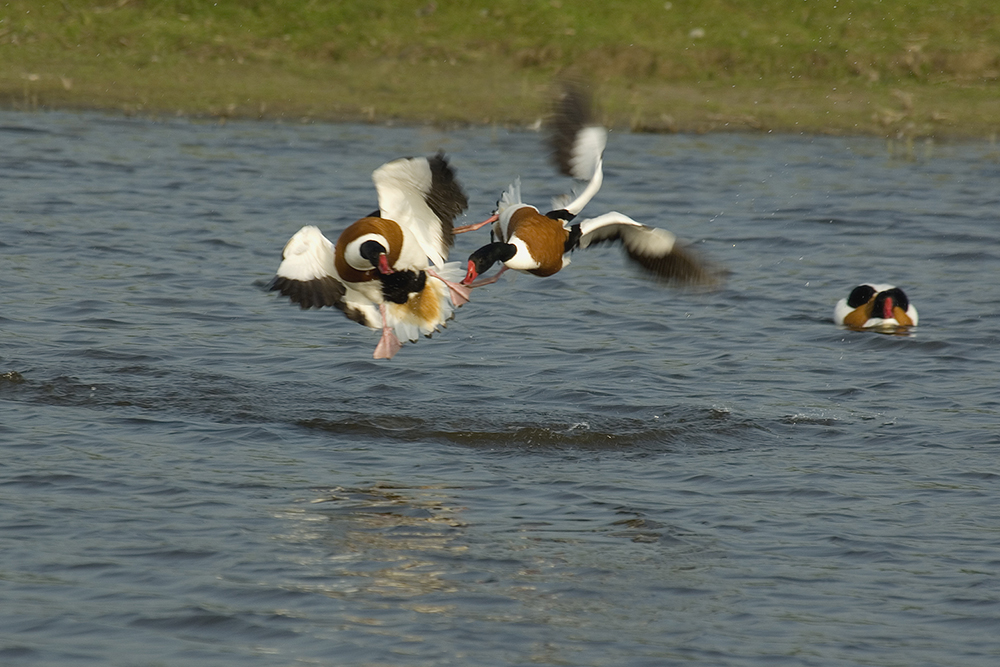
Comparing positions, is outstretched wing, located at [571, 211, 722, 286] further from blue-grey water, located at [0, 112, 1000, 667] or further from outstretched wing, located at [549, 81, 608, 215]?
blue-grey water, located at [0, 112, 1000, 667]

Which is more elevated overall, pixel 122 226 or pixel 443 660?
pixel 122 226

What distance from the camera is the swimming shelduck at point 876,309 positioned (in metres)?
9.47

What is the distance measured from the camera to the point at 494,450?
7.06 meters

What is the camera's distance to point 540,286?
35.8 ft

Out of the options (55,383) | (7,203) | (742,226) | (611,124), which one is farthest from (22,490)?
(611,124)

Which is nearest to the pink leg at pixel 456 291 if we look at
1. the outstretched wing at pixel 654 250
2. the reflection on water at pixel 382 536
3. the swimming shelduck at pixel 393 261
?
the swimming shelduck at pixel 393 261

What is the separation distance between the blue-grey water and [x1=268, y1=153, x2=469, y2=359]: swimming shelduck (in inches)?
21.9

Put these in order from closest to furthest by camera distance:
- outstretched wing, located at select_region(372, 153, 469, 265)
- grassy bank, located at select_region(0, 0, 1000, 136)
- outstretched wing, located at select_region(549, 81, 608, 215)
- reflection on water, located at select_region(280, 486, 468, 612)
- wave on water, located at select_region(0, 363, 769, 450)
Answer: reflection on water, located at select_region(280, 486, 468, 612) → outstretched wing, located at select_region(372, 153, 469, 265) → wave on water, located at select_region(0, 363, 769, 450) → outstretched wing, located at select_region(549, 81, 608, 215) → grassy bank, located at select_region(0, 0, 1000, 136)

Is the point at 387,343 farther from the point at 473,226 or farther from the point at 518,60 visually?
the point at 518,60

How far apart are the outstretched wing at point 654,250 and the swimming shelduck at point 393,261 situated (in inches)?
30.5

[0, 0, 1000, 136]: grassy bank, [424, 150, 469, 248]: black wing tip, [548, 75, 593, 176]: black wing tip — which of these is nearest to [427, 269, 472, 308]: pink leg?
[424, 150, 469, 248]: black wing tip

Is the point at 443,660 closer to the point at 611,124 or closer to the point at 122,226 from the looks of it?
the point at 122,226

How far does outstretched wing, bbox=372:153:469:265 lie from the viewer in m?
6.84

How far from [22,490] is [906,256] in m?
8.02
